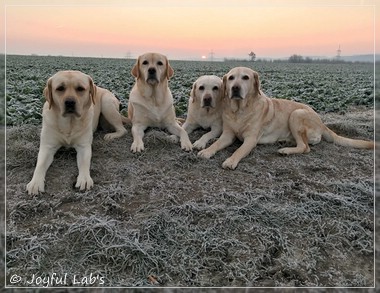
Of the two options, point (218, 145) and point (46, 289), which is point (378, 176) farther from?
point (46, 289)

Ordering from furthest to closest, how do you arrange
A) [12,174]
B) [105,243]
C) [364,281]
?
[12,174] → [105,243] → [364,281]

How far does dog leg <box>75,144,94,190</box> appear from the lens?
315 cm

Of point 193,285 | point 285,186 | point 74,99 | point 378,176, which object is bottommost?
point 193,285

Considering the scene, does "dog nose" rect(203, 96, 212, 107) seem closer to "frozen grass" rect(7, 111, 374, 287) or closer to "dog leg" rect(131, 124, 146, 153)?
"frozen grass" rect(7, 111, 374, 287)

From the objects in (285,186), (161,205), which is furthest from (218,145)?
(161,205)

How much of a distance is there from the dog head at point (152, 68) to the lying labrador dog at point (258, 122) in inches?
32.1

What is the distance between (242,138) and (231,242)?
2.11m

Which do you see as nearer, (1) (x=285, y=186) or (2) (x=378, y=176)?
A: (2) (x=378, y=176)

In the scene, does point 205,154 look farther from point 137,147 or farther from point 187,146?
point 137,147

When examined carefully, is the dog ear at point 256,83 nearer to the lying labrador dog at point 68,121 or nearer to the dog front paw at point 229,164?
the dog front paw at point 229,164

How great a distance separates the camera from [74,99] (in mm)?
3326

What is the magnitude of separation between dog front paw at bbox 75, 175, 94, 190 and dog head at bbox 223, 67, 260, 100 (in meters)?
1.98

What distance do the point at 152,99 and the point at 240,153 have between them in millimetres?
1399

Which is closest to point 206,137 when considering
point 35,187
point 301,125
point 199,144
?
point 199,144
